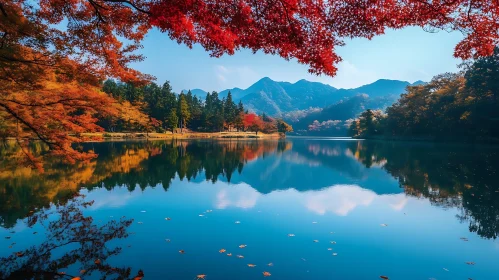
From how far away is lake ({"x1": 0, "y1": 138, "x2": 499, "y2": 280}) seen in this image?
187 inches

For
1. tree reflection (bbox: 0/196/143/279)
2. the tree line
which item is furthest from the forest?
tree reflection (bbox: 0/196/143/279)

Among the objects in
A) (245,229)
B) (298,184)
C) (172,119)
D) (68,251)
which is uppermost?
(172,119)

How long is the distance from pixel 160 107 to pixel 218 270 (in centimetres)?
6490

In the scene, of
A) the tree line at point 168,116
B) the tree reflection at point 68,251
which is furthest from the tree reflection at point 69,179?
the tree line at point 168,116

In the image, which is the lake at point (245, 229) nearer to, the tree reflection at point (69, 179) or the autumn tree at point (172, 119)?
the tree reflection at point (69, 179)

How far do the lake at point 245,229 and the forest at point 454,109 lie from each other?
3307cm

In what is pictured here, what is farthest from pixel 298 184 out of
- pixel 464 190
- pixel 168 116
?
pixel 168 116

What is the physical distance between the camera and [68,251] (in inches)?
206

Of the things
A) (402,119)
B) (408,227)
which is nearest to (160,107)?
(402,119)

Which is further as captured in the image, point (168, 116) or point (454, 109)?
point (168, 116)

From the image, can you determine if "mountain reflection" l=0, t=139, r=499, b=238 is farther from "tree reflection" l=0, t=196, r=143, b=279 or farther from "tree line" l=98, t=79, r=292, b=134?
"tree line" l=98, t=79, r=292, b=134

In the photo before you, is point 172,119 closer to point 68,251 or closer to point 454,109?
point 454,109

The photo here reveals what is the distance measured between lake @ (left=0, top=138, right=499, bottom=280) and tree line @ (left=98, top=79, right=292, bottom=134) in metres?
45.5

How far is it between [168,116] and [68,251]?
197 ft
